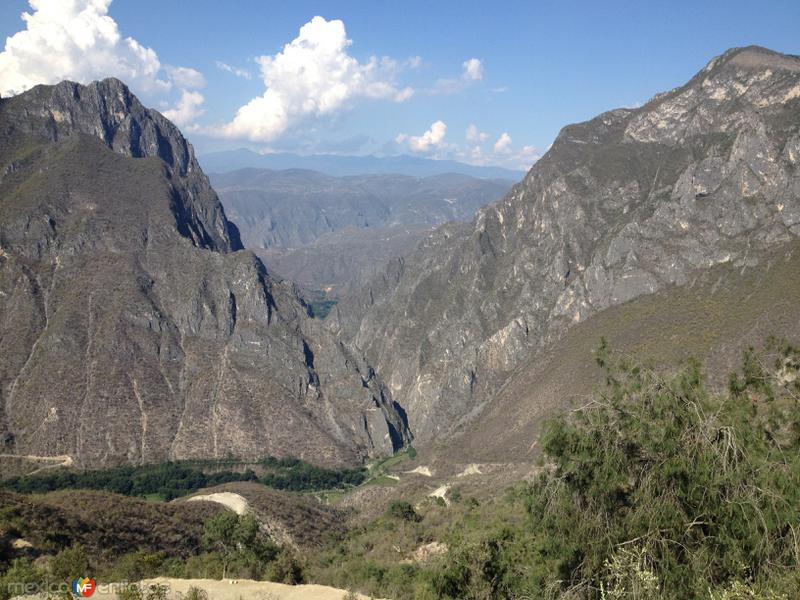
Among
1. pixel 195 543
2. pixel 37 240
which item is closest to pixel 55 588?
pixel 195 543

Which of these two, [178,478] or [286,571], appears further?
[178,478]

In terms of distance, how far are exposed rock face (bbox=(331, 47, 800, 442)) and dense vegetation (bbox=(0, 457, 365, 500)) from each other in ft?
124

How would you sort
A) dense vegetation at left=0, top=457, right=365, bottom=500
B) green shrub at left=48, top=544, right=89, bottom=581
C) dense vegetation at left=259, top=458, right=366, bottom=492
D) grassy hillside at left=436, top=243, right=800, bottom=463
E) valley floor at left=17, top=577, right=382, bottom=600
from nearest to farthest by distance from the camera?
valley floor at left=17, top=577, right=382, bottom=600 < green shrub at left=48, top=544, right=89, bottom=581 < grassy hillside at left=436, top=243, right=800, bottom=463 < dense vegetation at left=0, top=457, right=365, bottom=500 < dense vegetation at left=259, top=458, right=366, bottom=492

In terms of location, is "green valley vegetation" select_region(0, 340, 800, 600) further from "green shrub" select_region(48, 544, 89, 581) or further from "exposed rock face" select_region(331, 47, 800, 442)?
"exposed rock face" select_region(331, 47, 800, 442)

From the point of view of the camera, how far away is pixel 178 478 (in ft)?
391

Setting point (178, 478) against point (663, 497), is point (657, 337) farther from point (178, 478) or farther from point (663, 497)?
point (663, 497)

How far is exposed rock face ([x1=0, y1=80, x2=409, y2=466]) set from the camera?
416ft

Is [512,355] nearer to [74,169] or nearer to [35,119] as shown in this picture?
[74,169]

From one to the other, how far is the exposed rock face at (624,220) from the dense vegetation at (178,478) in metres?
37.6

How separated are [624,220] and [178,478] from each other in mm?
118859

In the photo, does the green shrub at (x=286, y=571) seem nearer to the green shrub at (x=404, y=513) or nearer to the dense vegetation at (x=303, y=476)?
the green shrub at (x=404, y=513)

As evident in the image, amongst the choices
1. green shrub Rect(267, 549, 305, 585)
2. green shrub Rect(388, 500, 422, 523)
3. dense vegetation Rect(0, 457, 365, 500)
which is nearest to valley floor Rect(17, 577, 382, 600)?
green shrub Rect(267, 549, 305, 585)

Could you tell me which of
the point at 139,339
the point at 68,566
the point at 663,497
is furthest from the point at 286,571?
the point at 139,339

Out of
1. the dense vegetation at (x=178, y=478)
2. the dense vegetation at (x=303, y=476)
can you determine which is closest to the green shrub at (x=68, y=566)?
the dense vegetation at (x=178, y=478)
